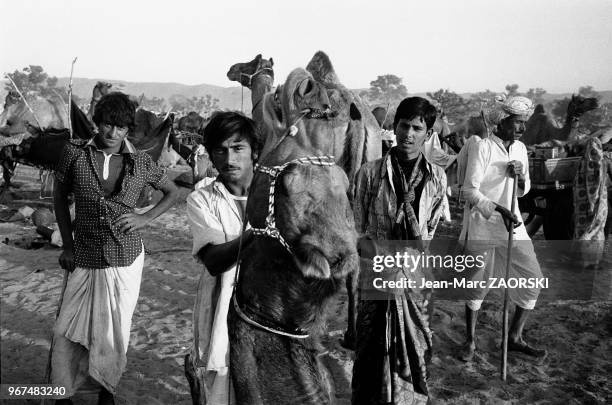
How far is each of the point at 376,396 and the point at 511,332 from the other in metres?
2.16

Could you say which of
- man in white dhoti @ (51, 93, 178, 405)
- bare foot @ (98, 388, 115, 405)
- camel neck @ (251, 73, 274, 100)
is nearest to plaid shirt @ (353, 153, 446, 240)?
camel neck @ (251, 73, 274, 100)

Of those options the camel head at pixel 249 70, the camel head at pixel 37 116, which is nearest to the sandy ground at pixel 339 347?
the camel head at pixel 249 70

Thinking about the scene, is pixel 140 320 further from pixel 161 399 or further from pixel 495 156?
pixel 495 156

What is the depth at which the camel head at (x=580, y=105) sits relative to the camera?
768 cm

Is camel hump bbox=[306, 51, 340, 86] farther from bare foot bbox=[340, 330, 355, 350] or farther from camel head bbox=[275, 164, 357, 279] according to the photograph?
bare foot bbox=[340, 330, 355, 350]

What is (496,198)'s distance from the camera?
4.11m

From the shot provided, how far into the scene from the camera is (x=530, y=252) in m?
A: 4.07

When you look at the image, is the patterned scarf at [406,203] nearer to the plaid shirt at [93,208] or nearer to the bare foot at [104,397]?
the plaid shirt at [93,208]

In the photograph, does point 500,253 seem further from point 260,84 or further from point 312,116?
point 312,116

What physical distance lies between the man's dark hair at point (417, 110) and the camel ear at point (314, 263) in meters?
2.19

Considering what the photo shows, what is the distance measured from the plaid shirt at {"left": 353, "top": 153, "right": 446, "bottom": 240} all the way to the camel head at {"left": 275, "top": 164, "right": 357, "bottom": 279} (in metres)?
1.96

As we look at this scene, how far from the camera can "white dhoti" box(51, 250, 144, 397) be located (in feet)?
9.67

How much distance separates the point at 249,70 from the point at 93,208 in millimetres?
2433

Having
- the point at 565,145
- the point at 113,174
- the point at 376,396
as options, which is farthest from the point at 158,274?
the point at 565,145
